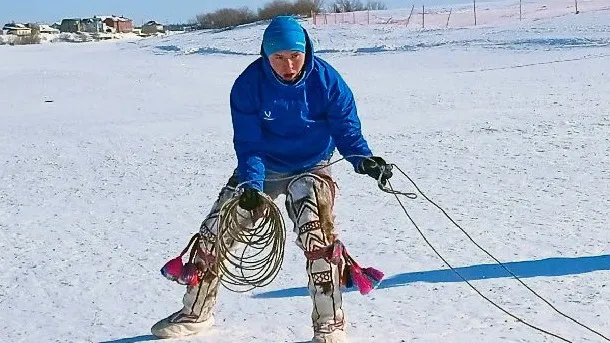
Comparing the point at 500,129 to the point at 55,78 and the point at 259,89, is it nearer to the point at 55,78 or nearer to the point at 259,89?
the point at 259,89

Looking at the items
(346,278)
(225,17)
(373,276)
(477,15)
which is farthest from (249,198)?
(225,17)

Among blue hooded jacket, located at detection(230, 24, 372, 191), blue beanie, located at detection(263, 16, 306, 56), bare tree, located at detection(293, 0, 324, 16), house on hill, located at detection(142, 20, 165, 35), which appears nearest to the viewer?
blue beanie, located at detection(263, 16, 306, 56)

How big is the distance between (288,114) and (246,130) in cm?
17

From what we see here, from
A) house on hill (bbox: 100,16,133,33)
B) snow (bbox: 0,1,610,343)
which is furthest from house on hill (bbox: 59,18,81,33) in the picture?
snow (bbox: 0,1,610,343)

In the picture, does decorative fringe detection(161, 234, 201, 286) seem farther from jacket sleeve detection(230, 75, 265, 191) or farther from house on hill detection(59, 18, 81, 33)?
house on hill detection(59, 18, 81, 33)

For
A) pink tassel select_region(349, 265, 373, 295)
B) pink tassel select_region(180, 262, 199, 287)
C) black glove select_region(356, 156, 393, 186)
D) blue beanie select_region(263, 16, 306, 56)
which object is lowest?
pink tassel select_region(349, 265, 373, 295)

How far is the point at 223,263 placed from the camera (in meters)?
3.60

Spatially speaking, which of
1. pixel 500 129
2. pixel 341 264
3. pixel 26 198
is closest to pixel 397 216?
pixel 341 264

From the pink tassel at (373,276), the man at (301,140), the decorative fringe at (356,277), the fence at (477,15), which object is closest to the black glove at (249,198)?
the man at (301,140)

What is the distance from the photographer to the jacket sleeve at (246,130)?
134 inches

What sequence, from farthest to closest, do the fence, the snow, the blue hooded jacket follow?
the fence
the snow
the blue hooded jacket

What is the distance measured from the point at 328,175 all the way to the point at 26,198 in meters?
4.32

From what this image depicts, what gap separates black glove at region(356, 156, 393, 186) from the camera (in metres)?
3.35

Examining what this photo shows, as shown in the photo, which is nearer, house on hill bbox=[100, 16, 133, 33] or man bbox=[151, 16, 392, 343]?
man bbox=[151, 16, 392, 343]
